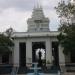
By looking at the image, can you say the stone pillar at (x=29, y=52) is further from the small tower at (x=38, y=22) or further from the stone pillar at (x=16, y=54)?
the small tower at (x=38, y=22)

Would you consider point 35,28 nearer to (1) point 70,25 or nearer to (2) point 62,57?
(2) point 62,57

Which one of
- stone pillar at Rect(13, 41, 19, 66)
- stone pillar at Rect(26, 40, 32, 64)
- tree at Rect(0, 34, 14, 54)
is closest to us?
tree at Rect(0, 34, 14, 54)

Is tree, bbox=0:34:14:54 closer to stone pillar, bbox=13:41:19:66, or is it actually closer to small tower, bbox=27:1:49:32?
stone pillar, bbox=13:41:19:66

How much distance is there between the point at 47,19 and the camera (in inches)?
2185

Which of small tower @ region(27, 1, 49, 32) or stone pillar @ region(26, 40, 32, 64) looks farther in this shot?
small tower @ region(27, 1, 49, 32)

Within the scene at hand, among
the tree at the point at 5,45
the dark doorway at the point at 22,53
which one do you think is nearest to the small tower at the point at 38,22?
the dark doorway at the point at 22,53

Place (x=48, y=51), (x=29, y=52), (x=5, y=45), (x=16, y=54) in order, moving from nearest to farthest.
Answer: (x=5, y=45), (x=48, y=51), (x=29, y=52), (x=16, y=54)

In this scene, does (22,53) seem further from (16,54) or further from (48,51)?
(48,51)

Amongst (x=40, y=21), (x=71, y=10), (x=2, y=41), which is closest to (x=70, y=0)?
(x=71, y=10)

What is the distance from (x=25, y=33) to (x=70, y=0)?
2386 centimetres

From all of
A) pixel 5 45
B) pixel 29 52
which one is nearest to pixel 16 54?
pixel 29 52

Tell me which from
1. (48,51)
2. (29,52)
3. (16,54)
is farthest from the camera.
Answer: (16,54)

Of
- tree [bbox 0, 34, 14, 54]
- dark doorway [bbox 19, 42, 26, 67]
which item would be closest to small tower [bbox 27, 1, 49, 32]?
dark doorway [bbox 19, 42, 26, 67]

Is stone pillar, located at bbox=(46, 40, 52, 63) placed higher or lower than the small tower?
lower
